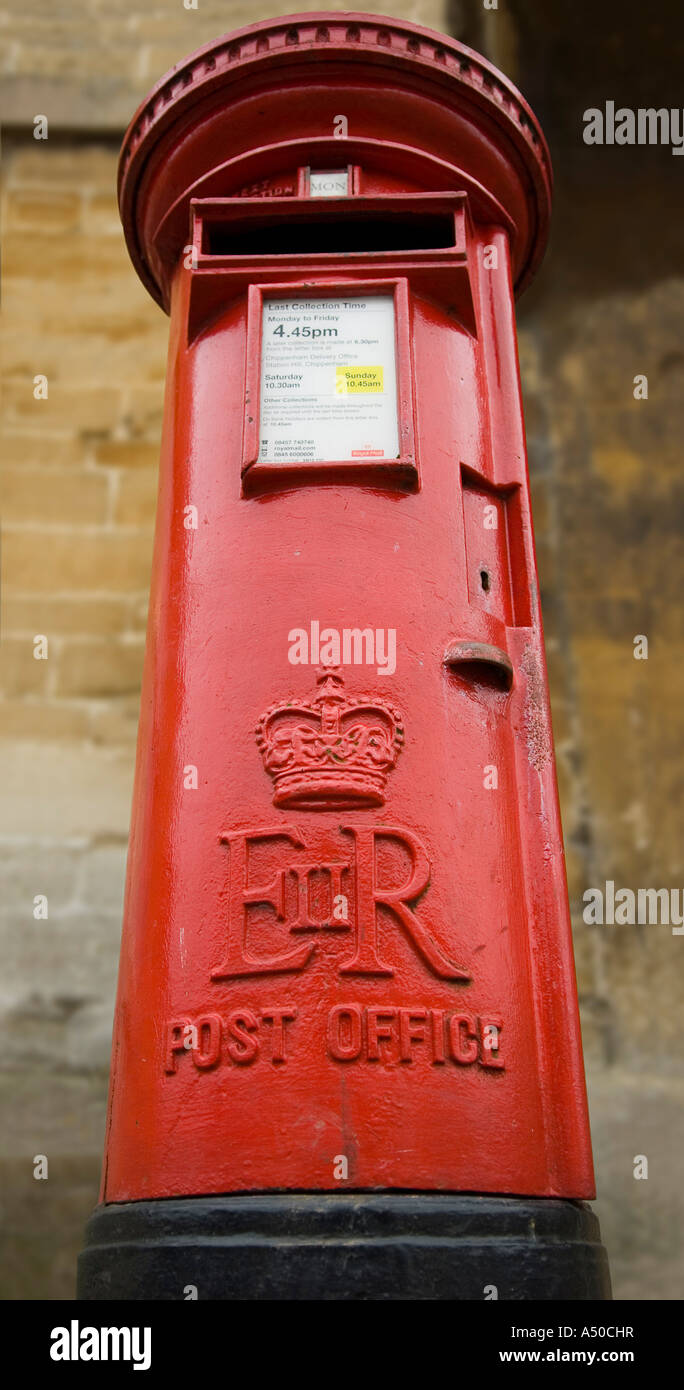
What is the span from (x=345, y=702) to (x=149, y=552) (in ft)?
6.71

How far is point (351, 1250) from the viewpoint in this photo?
4.66 ft

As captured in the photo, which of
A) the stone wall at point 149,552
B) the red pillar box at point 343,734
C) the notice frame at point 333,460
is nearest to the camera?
the red pillar box at point 343,734

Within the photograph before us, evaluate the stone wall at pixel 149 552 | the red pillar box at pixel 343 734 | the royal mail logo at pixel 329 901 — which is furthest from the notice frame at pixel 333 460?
the stone wall at pixel 149 552

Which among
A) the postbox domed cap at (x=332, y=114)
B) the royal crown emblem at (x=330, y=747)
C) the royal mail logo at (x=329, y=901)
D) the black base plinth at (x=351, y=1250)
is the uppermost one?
the postbox domed cap at (x=332, y=114)

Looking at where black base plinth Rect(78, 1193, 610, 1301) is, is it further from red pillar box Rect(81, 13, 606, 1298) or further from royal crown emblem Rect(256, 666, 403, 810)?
royal crown emblem Rect(256, 666, 403, 810)

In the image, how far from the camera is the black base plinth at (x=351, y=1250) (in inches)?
55.8

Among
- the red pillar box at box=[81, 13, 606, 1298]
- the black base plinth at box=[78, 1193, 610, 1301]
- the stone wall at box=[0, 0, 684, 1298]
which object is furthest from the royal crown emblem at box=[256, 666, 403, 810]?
the stone wall at box=[0, 0, 684, 1298]

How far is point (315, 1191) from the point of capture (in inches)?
59.1

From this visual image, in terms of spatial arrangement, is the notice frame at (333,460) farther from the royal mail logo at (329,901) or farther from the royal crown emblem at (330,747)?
the royal mail logo at (329,901)

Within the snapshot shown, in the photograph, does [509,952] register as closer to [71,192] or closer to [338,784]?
[338,784]

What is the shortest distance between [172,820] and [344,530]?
49 cm

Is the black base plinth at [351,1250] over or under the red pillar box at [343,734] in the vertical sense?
under
